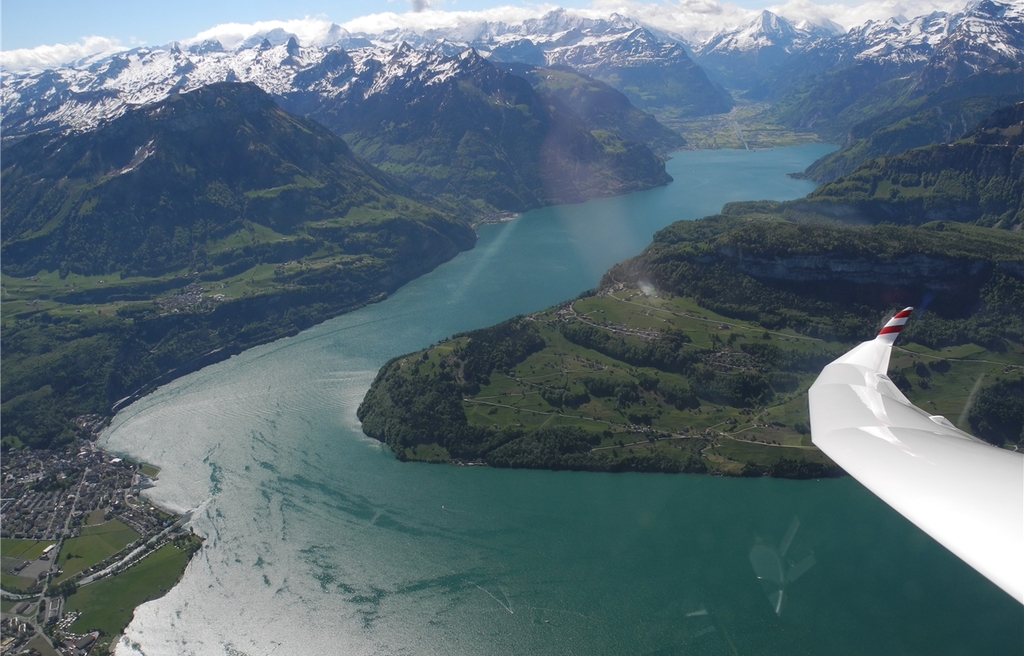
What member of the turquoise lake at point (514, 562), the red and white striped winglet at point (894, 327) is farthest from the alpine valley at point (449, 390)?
the red and white striped winglet at point (894, 327)

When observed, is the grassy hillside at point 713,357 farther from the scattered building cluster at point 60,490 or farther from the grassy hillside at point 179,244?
the grassy hillside at point 179,244

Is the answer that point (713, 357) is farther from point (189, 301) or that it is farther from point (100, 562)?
point (189, 301)

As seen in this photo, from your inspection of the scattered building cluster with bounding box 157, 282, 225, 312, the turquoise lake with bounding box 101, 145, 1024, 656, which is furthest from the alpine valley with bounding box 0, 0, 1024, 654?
the scattered building cluster with bounding box 157, 282, 225, 312

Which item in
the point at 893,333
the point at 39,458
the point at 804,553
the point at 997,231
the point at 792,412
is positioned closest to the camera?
the point at 893,333

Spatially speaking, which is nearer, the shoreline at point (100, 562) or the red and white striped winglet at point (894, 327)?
the red and white striped winglet at point (894, 327)

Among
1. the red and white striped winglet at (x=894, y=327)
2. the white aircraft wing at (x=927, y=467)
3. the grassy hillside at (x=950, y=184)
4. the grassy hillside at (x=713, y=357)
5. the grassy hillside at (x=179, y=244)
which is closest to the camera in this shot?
the white aircraft wing at (x=927, y=467)

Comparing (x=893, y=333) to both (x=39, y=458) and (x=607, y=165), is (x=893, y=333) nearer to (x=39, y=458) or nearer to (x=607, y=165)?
(x=39, y=458)

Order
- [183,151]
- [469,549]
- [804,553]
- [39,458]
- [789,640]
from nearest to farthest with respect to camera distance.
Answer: [789,640] < [804,553] < [469,549] < [39,458] < [183,151]

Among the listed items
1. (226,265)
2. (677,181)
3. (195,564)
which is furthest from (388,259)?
(677,181)

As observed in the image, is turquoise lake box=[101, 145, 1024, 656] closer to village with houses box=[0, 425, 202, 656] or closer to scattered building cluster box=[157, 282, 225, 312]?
village with houses box=[0, 425, 202, 656]
